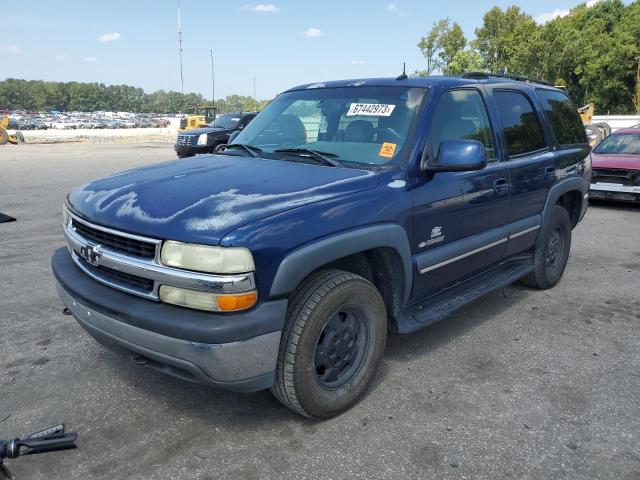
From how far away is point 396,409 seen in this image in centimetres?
298

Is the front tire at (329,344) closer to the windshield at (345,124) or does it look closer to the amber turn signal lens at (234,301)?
the amber turn signal lens at (234,301)

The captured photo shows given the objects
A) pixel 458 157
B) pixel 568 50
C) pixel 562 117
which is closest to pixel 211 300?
pixel 458 157

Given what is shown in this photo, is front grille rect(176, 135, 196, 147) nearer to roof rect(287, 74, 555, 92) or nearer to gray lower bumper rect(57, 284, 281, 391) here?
→ roof rect(287, 74, 555, 92)

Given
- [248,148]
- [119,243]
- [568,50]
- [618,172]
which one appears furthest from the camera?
[568,50]

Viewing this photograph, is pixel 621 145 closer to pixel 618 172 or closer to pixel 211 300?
pixel 618 172

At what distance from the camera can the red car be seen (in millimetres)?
9539

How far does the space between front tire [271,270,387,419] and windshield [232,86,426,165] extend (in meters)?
0.91

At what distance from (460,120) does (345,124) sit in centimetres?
81

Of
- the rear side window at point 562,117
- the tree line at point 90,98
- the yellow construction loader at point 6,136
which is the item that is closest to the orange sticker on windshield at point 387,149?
the rear side window at point 562,117

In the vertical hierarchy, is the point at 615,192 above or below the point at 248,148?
below

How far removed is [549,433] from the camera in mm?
2758

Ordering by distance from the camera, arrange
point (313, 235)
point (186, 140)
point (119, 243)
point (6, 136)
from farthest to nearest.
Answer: point (6, 136)
point (186, 140)
point (119, 243)
point (313, 235)

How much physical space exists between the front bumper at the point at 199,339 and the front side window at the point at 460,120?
164cm

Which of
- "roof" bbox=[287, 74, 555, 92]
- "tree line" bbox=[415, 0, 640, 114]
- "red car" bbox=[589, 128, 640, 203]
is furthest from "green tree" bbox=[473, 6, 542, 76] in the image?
"roof" bbox=[287, 74, 555, 92]
